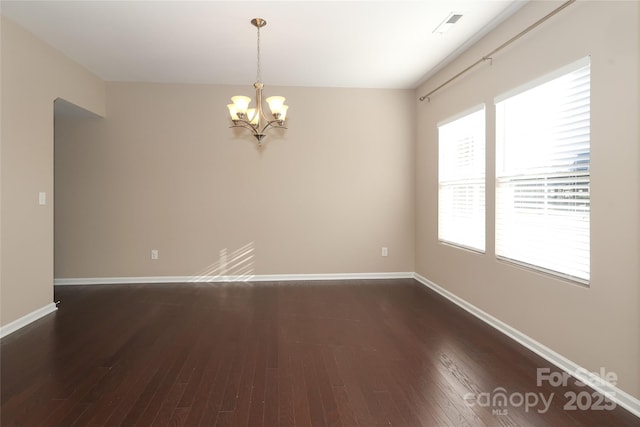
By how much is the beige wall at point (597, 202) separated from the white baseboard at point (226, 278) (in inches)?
79.6

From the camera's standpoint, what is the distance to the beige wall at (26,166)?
3.15 m

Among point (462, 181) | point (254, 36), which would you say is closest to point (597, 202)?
point (462, 181)

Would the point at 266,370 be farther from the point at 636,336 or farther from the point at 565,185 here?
the point at 565,185

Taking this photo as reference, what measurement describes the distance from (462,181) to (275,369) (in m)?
2.82

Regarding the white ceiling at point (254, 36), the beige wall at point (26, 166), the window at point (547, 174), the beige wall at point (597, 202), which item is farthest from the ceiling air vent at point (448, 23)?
the beige wall at point (26, 166)

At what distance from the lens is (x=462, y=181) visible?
3988 millimetres

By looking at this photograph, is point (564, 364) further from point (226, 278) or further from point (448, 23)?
point (226, 278)

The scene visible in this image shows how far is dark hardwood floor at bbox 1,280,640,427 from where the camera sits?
1957 millimetres

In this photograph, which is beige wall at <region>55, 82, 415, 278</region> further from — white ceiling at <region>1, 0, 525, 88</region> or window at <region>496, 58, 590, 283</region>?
window at <region>496, 58, 590, 283</region>

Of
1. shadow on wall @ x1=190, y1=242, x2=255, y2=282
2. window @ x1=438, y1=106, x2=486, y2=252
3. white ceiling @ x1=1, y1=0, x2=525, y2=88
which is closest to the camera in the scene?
white ceiling @ x1=1, y1=0, x2=525, y2=88

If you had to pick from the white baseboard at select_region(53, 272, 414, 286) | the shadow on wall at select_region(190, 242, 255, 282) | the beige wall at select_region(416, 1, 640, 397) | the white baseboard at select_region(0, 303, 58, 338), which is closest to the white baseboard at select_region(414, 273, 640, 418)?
the beige wall at select_region(416, 1, 640, 397)

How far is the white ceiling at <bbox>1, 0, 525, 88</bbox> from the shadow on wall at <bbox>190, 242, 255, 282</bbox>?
92.7 inches

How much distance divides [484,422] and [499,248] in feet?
5.87

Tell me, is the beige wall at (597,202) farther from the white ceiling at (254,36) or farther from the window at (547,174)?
the white ceiling at (254,36)
